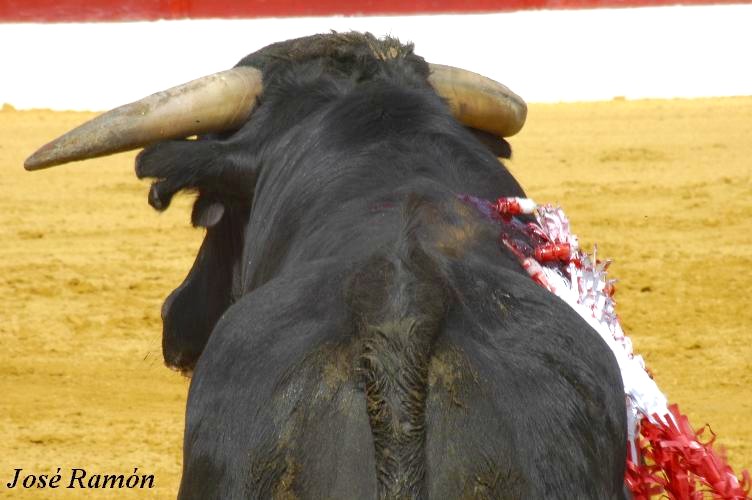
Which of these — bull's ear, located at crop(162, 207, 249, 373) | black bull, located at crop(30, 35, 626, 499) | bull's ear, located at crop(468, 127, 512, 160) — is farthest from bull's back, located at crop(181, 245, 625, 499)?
bull's ear, located at crop(468, 127, 512, 160)

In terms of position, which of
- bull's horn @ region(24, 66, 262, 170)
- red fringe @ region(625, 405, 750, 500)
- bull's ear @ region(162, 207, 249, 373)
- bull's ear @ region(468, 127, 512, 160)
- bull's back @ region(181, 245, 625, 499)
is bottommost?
bull's ear @ region(162, 207, 249, 373)

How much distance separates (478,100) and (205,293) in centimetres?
78

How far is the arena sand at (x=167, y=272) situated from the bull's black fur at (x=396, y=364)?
235cm

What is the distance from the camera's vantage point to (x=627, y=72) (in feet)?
38.9

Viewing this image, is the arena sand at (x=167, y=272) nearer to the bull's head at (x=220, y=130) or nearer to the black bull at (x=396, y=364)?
the bull's head at (x=220, y=130)

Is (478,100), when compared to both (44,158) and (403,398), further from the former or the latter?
(403,398)

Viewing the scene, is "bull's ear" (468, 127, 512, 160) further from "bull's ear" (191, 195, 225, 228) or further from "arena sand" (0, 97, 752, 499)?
"arena sand" (0, 97, 752, 499)

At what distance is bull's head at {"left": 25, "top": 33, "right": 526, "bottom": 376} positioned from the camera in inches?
109

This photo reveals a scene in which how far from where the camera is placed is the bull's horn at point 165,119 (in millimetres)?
2770

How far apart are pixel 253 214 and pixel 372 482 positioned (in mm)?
1085

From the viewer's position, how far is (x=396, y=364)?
1752 millimetres

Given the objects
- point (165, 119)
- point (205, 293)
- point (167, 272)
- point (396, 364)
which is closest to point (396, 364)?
point (396, 364)

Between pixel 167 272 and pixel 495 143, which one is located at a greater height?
pixel 495 143

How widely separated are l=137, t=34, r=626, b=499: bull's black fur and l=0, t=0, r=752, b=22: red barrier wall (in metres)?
Result: 9.46
